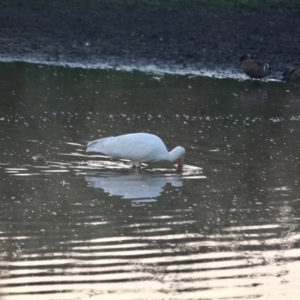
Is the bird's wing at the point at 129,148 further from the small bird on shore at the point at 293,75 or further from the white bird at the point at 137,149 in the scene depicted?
the small bird on shore at the point at 293,75

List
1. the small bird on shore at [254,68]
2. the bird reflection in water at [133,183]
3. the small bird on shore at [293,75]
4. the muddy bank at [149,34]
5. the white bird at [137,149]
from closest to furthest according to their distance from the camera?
the bird reflection in water at [133,183], the white bird at [137,149], the small bird on shore at [293,75], the small bird on shore at [254,68], the muddy bank at [149,34]

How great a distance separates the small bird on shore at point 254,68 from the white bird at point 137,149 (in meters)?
8.67

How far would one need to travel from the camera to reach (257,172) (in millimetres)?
10219

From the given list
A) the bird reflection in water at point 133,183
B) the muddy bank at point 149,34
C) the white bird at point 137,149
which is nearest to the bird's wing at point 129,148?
the white bird at point 137,149

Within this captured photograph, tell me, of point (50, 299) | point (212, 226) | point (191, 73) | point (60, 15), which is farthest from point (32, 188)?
point (60, 15)

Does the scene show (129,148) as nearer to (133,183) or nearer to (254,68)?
(133,183)

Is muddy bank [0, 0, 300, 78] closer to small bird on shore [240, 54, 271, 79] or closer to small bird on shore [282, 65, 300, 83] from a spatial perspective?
small bird on shore [240, 54, 271, 79]

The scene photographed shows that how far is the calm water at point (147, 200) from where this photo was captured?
20.5 feet

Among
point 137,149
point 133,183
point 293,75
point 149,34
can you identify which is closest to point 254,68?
point 293,75

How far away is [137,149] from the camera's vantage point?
10.5 meters

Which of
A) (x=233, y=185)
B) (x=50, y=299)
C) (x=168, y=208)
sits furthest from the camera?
(x=233, y=185)

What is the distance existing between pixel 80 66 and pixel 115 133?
7.06m

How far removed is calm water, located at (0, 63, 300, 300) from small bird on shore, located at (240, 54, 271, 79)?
10.1ft

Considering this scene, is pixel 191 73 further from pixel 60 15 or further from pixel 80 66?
pixel 60 15
